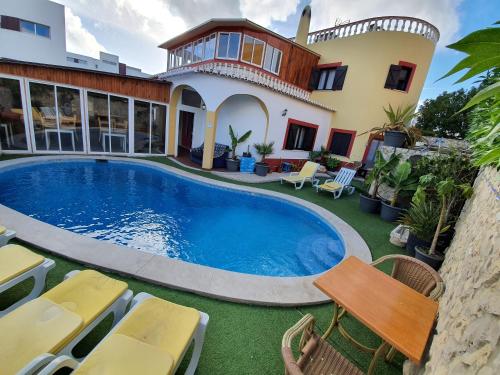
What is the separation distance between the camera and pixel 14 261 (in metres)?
2.52

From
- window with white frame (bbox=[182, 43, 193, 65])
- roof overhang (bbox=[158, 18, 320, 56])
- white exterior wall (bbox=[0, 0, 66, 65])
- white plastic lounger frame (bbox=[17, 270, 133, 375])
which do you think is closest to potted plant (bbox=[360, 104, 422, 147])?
roof overhang (bbox=[158, 18, 320, 56])

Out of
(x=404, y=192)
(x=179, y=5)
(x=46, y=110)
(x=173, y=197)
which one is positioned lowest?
(x=173, y=197)

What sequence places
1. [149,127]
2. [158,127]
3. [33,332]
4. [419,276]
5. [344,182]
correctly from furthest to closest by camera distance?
[158,127] < [149,127] < [344,182] < [419,276] < [33,332]

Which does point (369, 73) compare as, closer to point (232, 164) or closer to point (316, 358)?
point (232, 164)

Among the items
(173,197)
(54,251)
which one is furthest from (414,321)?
(173,197)

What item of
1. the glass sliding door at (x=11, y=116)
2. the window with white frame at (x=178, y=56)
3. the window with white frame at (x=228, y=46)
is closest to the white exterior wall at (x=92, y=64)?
the window with white frame at (x=178, y=56)

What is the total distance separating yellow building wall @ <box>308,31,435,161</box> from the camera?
12.4 meters

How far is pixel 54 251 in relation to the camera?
371 cm

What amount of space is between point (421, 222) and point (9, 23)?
28.9m

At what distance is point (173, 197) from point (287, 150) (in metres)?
7.61

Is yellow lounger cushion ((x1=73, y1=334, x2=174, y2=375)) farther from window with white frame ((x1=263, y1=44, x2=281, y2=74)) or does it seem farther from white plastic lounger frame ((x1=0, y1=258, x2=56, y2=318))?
window with white frame ((x1=263, y1=44, x2=281, y2=74))

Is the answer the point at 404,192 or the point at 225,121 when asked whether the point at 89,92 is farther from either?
the point at 404,192

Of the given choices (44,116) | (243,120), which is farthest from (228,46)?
(44,116)

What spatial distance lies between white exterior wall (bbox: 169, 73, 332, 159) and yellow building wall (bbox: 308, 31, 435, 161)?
4.41 feet
